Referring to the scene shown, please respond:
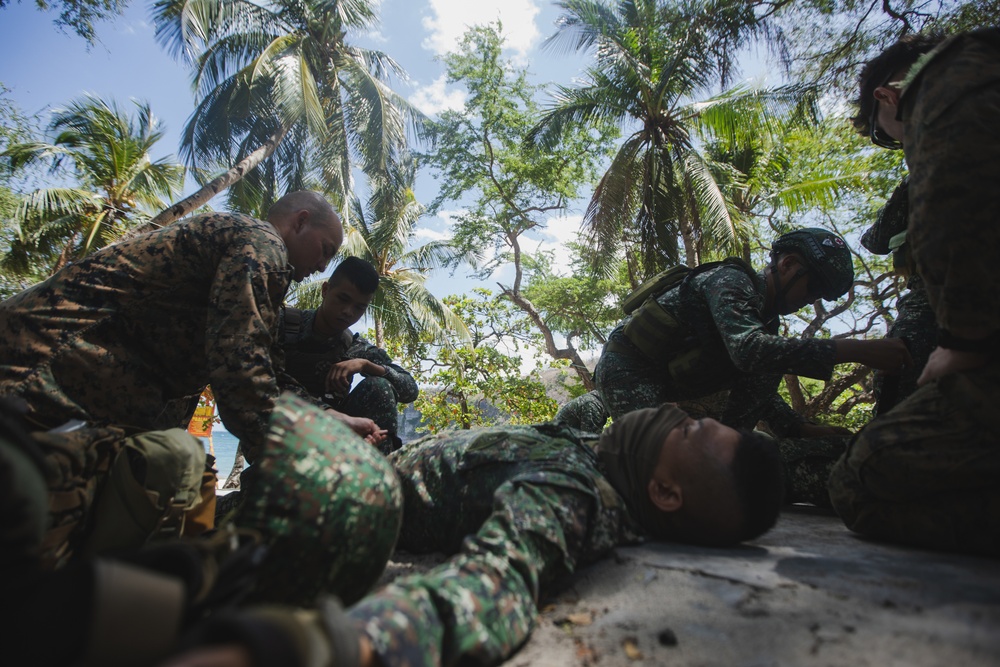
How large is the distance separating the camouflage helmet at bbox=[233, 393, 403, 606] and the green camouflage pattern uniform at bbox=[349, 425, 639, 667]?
0.18m

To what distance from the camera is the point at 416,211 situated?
16.4 meters

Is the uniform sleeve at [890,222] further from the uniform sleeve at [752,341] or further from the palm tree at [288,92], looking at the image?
the palm tree at [288,92]

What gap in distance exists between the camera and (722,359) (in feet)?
10.4

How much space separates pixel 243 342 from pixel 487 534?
1.23 m

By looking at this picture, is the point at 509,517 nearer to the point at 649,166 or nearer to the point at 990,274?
the point at 990,274

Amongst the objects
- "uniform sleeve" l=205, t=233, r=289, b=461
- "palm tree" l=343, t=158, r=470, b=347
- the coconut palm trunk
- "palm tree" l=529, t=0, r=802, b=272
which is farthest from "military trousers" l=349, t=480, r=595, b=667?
"palm tree" l=343, t=158, r=470, b=347

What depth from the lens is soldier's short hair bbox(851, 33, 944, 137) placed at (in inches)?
81.7

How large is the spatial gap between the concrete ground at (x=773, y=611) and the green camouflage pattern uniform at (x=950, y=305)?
0.53 feet

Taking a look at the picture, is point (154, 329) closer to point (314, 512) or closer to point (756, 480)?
point (314, 512)

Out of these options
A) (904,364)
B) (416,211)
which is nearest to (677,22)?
(416,211)

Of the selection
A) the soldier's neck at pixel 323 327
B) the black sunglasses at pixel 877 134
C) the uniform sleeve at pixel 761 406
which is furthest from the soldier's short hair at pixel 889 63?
the soldier's neck at pixel 323 327

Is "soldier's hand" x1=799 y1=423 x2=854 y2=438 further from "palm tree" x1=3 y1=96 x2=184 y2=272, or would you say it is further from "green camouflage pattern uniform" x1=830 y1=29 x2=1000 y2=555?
"palm tree" x1=3 y1=96 x2=184 y2=272

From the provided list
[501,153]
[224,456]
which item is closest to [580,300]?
[501,153]

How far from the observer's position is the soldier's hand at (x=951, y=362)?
1.57m
